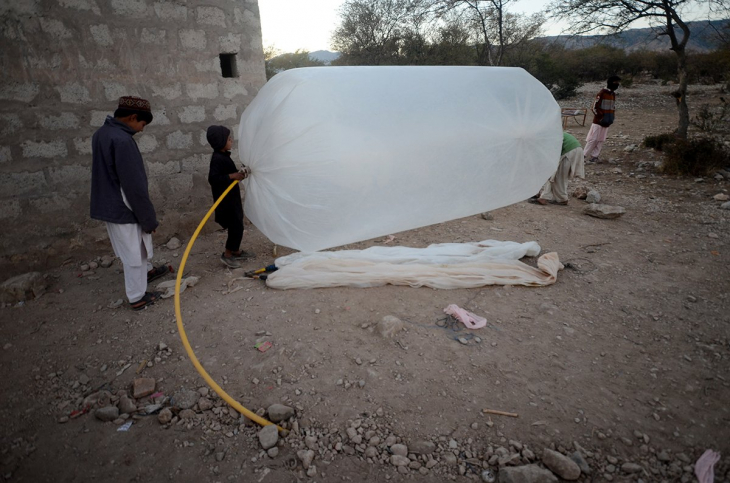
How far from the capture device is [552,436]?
189cm

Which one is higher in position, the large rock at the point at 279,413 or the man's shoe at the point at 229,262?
the man's shoe at the point at 229,262

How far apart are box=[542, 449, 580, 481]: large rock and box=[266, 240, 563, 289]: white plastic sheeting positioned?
159cm

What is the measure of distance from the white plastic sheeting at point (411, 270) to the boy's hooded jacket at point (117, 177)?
44.3 inches

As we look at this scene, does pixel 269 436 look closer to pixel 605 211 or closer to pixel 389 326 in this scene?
pixel 389 326

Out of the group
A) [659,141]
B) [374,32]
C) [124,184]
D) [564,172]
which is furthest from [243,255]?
[374,32]

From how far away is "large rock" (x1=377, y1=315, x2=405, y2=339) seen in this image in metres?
2.62

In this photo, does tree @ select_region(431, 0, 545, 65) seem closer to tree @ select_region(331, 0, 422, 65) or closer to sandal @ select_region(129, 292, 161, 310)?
tree @ select_region(331, 0, 422, 65)

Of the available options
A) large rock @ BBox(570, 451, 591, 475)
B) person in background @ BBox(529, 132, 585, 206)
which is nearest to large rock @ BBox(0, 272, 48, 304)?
large rock @ BBox(570, 451, 591, 475)

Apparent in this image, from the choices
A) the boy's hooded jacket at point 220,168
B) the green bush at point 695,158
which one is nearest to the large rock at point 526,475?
the boy's hooded jacket at point 220,168

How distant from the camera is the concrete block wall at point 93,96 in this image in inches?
127

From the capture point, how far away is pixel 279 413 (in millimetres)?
2016

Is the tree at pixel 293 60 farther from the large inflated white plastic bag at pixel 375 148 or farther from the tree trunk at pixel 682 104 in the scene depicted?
the large inflated white plastic bag at pixel 375 148

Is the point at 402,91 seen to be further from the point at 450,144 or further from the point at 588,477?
the point at 588,477

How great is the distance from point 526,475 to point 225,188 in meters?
2.97
